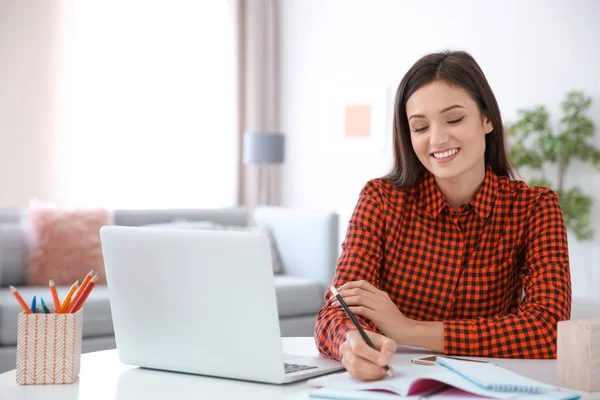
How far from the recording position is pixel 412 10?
222 inches

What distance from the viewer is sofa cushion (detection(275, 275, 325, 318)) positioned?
13.4 feet

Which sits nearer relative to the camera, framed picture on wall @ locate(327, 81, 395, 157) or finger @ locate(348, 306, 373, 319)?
finger @ locate(348, 306, 373, 319)

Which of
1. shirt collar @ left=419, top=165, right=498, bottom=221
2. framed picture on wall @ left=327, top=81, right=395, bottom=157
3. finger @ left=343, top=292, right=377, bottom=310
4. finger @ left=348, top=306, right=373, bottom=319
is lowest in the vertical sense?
finger @ left=348, top=306, right=373, bottom=319

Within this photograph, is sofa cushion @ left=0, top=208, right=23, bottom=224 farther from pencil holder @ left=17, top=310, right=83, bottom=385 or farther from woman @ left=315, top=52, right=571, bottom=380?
pencil holder @ left=17, top=310, right=83, bottom=385

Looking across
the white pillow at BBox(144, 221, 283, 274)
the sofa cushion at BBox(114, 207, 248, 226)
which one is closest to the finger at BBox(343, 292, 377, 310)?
the white pillow at BBox(144, 221, 283, 274)

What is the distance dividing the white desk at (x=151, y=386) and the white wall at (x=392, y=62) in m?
3.64

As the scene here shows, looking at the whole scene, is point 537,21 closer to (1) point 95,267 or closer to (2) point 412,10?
(2) point 412,10

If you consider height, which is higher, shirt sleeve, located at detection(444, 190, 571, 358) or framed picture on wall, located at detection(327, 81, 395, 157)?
framed picture on wall, located at detection(327, 81, 395, 157)

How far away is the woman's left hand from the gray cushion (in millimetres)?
2854

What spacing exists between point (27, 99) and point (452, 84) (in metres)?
4.33

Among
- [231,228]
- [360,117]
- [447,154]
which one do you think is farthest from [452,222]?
[360,117]

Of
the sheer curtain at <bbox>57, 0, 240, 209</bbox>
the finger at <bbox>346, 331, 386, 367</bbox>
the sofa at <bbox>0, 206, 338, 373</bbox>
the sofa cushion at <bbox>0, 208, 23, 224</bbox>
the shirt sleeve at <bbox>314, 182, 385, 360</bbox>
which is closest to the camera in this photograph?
the finger at <bbox>346, 331, 386, 367</bbox>

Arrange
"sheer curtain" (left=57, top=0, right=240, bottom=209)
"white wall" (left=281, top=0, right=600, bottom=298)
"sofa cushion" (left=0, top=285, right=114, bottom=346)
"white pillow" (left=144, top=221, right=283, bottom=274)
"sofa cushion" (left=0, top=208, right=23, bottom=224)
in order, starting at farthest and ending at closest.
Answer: "sheer curtain" (left=57, top=0, right=240, bottom=209) → "white wall" (left=281, top=0, right=600, bottom=298) → "white pillow" (left=144, top=221, right=283, bottom=274) → "sofa cushion" (left=0, top=208, right=23, bottom=224) → "sofa cushion" (left=0, top=285, right=114, bottom=346)

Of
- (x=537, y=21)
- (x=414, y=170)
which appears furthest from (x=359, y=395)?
(x=537, y=21)
